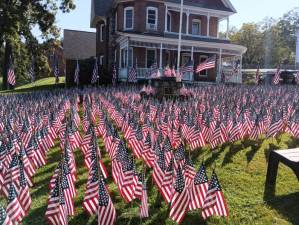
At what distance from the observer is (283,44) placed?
86125 millimetres

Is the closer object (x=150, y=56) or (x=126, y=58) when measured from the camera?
(x=126, y=58)

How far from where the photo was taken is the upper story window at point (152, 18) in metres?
35.3

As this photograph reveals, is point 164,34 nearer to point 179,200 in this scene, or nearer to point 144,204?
point 179,200

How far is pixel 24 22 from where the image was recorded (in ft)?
122

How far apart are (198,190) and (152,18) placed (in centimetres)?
3034

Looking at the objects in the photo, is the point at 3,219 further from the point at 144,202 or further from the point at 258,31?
the point at 258,31

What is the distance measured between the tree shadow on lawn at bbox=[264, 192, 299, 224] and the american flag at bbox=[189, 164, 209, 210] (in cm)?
153

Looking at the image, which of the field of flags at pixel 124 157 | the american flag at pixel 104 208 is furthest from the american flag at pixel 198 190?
the american flag at pixel 104 208

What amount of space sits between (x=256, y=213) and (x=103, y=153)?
4.66 meters

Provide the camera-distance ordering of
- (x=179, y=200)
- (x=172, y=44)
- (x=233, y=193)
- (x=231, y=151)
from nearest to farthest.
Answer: (x=179, y=200) < (x=233, y=193) < (x=231, y=151) < (x=172, y=44)

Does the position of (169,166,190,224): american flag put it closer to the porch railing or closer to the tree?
the porch railing

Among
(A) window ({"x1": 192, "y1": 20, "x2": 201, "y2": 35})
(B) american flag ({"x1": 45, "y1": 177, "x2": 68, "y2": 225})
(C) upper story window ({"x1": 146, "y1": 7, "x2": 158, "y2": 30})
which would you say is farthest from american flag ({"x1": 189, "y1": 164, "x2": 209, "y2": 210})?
(A) window ({"x1": 192, "y1": 20, "x2": 201, "y2": 35})

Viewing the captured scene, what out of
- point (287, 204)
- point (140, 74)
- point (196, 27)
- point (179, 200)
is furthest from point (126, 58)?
point (179, 200)

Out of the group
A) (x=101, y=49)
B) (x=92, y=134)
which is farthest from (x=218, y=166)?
(x=101, y=49)
